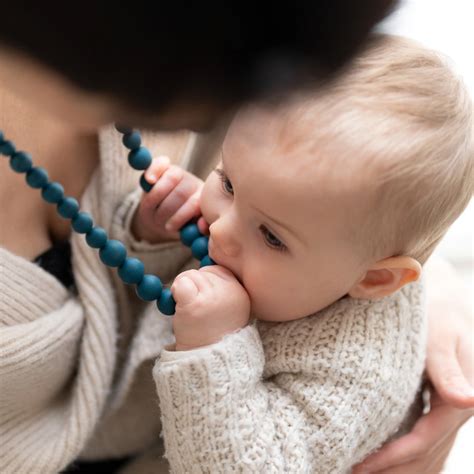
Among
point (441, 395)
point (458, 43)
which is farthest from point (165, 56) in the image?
point (458, 43)

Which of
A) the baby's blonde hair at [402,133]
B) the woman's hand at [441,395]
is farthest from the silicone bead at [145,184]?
the woman's hand at [441,395]

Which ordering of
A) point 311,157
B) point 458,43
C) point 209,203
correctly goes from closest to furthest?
1. point 311,157
2. point 209,203
3. point 458,43

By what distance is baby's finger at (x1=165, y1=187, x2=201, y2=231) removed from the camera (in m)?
0.70

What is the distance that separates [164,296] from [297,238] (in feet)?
0.47

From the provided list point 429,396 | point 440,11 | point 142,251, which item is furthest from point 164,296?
point 440,11

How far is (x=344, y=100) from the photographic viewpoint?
0.54 m

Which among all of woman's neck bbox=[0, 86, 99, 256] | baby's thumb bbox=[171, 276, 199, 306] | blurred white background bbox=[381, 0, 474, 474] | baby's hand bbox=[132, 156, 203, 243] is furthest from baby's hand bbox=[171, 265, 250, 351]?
blurred white background bbox=[381, 0, 474, 474]

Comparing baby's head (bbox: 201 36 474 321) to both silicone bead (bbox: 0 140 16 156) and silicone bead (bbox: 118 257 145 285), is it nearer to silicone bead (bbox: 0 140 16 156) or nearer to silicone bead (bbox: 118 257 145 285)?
silicone bead (bbox: 118 257 145 285)

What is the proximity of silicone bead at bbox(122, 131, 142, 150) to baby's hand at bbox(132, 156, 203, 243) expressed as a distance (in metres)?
0.05

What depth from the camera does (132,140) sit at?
67 centimetres

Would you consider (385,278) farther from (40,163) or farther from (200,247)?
(40,163)

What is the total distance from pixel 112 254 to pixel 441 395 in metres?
0.42

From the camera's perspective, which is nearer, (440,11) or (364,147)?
(364,147)

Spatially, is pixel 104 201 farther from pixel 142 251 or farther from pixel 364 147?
pixel 364 147
